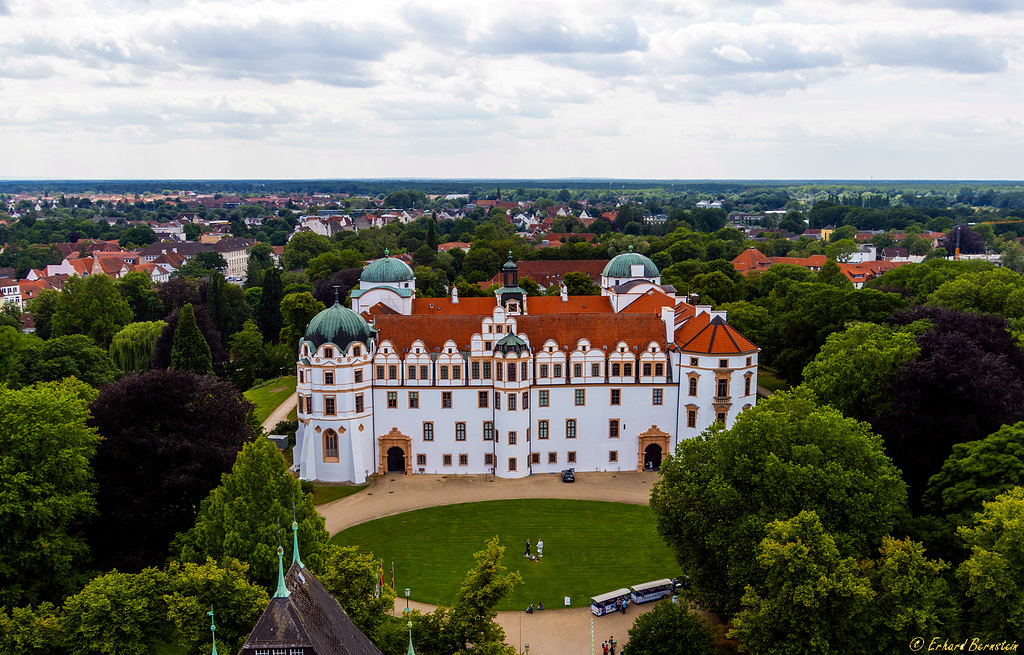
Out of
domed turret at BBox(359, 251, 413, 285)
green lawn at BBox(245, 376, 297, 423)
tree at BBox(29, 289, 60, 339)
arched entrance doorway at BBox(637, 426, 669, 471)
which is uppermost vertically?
domed turret at BBox(359, 251, 413, 285)

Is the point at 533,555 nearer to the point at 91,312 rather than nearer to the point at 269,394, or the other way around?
the point at 269,394

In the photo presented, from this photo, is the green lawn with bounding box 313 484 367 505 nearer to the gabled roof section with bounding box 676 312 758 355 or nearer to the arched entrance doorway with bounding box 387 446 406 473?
the arched entrance doorway with bounding box 387 446 406 473

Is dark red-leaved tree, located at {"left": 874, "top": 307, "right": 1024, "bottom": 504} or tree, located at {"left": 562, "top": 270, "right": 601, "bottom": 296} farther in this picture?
tree, located at {"left": 562, "top": 270, "right": 601, "bottom": 296}

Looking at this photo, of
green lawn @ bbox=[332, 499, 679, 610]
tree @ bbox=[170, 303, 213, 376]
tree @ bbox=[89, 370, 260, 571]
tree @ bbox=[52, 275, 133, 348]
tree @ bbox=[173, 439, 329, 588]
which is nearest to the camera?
tree @ bbox=[173, 439, 329, 588]

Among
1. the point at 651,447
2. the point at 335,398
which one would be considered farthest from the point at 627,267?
the point at 335,398

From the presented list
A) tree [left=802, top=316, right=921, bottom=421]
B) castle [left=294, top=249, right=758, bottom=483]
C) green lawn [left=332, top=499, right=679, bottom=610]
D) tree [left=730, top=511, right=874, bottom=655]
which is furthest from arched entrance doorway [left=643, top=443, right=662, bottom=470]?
tree [left=730, top=511, right=874, bottom=655]

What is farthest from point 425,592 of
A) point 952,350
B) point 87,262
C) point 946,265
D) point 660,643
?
point 87,262
